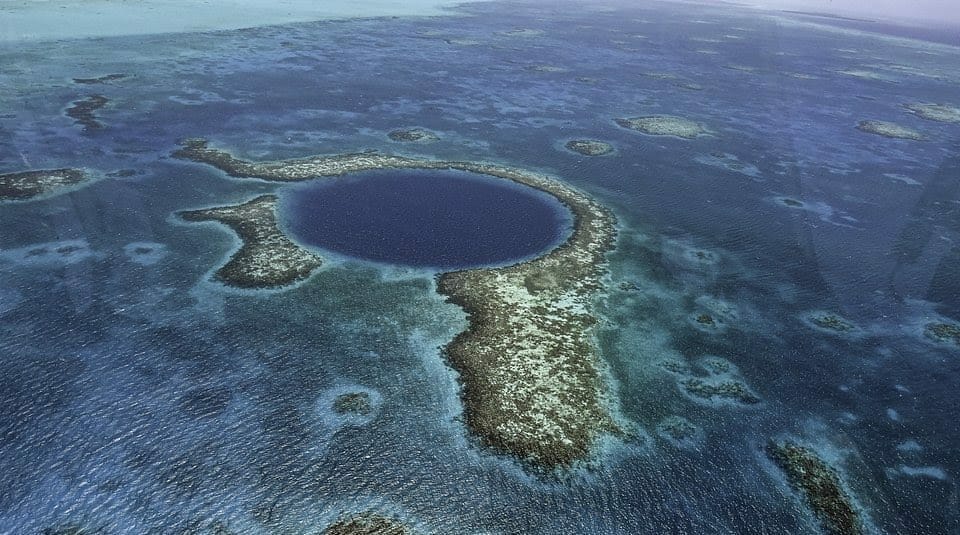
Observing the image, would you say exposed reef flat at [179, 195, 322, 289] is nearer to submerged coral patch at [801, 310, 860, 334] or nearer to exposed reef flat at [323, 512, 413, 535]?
exposed reef flat at [323, 512, 413, 535]

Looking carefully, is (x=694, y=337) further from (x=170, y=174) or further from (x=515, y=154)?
(x=170, y=174)

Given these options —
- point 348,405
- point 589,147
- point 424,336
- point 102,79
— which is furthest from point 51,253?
point 589,147

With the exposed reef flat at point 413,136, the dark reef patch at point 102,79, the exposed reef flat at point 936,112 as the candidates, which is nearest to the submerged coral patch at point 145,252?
the exposed reef flat at point 413,136

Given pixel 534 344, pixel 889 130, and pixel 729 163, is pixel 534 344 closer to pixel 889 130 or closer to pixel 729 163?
pixel 729 163

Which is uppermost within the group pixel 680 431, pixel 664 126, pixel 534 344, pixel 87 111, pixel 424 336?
pixel 664 126

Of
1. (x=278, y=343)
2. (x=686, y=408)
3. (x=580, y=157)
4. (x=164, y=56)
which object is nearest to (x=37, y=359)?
(x=278, y=343)

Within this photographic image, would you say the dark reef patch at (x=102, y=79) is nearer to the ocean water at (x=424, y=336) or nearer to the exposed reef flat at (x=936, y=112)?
the ocean water at (x=424, y=336)
